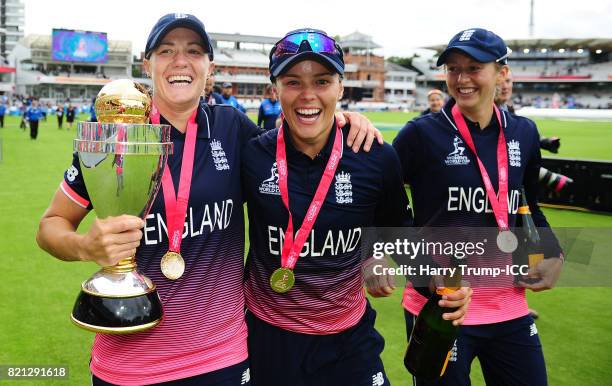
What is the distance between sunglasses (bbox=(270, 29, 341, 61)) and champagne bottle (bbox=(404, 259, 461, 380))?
100 cm

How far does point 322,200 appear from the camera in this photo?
2.16 meters

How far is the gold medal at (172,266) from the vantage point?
1.93 metres

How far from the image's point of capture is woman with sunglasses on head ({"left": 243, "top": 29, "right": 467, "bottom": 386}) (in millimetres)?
2158

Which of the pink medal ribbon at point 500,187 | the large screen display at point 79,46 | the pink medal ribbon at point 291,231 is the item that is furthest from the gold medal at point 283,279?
the large screen display at point 79,46

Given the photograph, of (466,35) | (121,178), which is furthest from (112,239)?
(466,35)

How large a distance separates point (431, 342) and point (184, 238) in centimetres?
103

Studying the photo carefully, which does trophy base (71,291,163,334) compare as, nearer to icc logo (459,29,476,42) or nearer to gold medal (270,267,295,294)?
gold medal (270,267,295,294)

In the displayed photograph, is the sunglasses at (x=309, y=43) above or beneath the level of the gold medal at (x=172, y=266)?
above

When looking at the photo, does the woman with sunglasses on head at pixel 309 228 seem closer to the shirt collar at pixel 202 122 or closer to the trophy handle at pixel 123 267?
the shirt collar at pixel 202 122

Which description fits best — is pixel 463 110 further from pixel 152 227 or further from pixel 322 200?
pixel 152 227

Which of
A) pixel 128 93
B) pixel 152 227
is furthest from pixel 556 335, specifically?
pixel 128 93

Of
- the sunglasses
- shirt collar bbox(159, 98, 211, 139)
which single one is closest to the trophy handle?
shirt collar bbox(159, 98, 211, 139)

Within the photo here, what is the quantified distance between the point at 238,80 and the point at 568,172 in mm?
64707

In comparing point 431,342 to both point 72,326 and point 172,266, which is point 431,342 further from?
point 72,326
